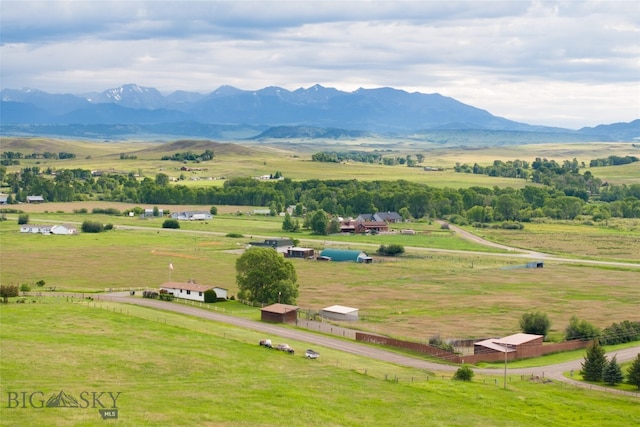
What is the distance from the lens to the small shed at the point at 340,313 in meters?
57.8

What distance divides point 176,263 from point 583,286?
37536mm

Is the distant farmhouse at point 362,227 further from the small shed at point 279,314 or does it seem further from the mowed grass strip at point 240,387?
the mowed grass strip at point 240,387

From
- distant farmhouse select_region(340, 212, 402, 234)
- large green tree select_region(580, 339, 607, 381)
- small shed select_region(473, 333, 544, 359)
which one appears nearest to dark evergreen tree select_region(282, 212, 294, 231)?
distant farmhouse select_region(340, 212, 402, 234)

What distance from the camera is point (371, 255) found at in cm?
9388

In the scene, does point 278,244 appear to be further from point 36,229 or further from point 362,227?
point 36,229

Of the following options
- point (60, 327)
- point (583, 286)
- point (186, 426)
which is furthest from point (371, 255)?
point (186, 426)

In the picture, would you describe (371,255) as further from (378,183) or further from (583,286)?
(378,183)

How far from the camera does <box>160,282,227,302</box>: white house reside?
6288cm

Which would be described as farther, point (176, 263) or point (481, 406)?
point (176, 263)

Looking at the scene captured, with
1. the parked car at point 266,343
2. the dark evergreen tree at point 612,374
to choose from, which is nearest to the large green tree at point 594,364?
the dark evergreen tree at point 612,374

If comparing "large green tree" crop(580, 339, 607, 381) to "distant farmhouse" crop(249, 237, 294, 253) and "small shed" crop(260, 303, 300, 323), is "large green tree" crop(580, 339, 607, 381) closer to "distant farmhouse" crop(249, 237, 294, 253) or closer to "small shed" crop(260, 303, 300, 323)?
"small shed" crop(260, 303, 300, 323)

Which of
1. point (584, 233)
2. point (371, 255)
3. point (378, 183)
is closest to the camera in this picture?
point (371, 255)

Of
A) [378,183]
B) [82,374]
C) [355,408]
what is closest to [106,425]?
[82,374]

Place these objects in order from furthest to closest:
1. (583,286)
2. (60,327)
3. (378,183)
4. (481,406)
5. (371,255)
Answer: (378,183), (371,255), (583,286), (60,327), (481,406)
